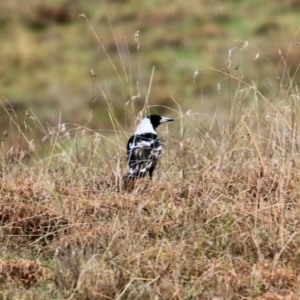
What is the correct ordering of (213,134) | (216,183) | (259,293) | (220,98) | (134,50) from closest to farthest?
(259,293) → (216,183) → (213,134) → (220,98) → (134,50)

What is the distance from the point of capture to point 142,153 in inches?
185

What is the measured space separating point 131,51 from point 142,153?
6.88m

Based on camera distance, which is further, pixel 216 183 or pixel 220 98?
pixel 220 98

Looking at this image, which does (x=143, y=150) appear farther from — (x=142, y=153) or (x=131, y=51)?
(x=131, y=51)

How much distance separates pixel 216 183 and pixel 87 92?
641 cm

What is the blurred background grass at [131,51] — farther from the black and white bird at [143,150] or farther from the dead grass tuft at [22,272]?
the dead grass tuft at [22,272]

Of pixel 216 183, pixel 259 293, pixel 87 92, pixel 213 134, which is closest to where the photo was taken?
pixel 259 293

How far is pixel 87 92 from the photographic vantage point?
10344mm

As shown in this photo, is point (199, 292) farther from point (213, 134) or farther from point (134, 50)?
point (134, 50)

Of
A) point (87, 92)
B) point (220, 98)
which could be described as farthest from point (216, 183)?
point (87, 92)

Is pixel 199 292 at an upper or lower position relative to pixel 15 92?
upper

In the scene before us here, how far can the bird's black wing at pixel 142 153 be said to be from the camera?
4.50 meters

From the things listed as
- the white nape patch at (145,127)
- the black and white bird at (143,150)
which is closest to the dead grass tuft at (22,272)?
the black and white bird at (143,150)

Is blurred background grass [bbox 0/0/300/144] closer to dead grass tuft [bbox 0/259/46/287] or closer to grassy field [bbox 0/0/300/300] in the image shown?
grassy field [bbox 0/0/300/300]
